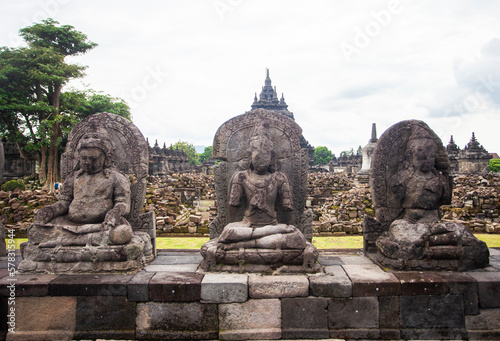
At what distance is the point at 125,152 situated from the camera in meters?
5.05

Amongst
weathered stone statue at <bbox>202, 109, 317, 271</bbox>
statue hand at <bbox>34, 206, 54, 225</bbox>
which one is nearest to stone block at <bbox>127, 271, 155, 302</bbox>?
weathered stone statue at <bbox>202, 109, 317, 271</bbox>

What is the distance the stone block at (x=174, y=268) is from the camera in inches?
171

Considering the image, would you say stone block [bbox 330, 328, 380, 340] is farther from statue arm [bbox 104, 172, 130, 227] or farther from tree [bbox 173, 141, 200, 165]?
tree [bbox 173, 141, 200, 165]

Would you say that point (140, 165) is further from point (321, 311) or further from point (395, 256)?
point (395, 256)

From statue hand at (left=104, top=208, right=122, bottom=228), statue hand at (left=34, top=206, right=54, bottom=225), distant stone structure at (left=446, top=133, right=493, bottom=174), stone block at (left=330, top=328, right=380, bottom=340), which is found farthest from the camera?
distant stone structure at (left=446, top=133, right=493, bottom=174)

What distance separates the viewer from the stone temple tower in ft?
159

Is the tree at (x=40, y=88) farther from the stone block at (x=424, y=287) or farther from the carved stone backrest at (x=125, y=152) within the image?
the stone block at (x=424, y=287)

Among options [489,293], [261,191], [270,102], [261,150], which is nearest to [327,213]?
[261,191]

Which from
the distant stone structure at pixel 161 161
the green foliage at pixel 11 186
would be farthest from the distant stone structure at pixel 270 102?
the green foliage at pixel 11 186

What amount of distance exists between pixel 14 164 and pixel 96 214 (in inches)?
1007

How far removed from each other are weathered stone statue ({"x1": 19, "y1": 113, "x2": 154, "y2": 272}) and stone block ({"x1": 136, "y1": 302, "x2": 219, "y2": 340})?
0.73 metres

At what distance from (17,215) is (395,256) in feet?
35.8

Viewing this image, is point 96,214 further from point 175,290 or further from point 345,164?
point 345,164

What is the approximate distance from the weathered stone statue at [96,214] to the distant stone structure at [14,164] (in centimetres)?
2359
